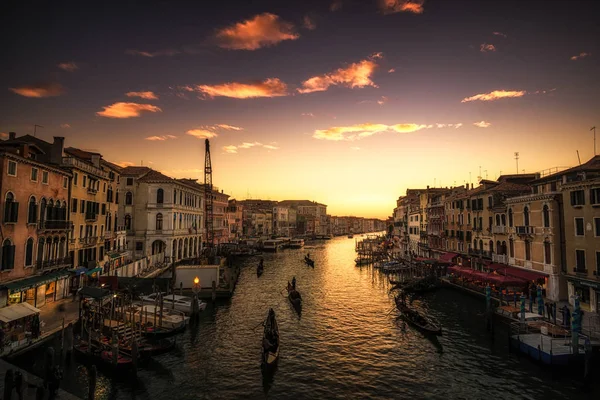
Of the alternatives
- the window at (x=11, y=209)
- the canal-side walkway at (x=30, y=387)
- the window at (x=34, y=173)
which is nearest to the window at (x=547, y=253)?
the canal-side walkway at (x=30, y=387)

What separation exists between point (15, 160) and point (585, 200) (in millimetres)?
43129

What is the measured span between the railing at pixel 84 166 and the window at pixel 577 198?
43805mm

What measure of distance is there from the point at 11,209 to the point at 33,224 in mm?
2467

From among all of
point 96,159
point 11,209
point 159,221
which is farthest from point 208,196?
point 11,209

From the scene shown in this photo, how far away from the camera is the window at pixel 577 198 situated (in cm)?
2837

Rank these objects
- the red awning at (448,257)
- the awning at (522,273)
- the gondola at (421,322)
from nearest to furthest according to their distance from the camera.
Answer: the gondola at (421,322) < the awning at (522,273) < the red awning at (448,257)

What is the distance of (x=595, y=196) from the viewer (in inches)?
1069

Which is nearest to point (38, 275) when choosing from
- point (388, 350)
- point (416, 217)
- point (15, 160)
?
point (15, 160)

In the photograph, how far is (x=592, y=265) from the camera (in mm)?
27516

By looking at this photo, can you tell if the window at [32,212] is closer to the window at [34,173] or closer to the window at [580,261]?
the window at [34,173]

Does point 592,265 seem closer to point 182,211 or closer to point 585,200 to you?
point 585,200

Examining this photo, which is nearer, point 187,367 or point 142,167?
point 187,367

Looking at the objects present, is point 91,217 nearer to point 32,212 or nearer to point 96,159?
point 96,159

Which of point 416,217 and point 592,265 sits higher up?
point 416,217
